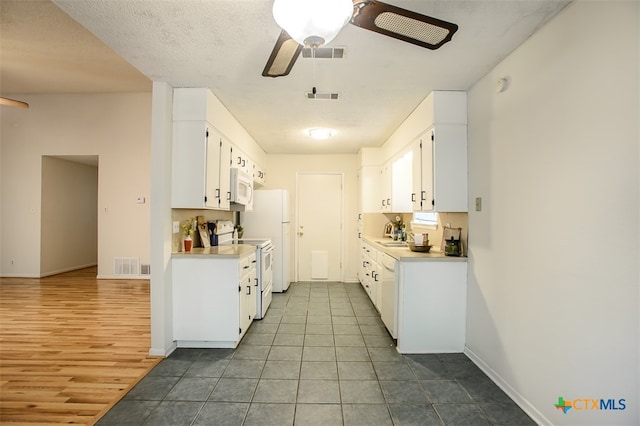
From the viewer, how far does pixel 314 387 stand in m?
2.22

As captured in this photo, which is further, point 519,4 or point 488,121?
point 488,121

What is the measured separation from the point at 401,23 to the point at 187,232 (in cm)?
263

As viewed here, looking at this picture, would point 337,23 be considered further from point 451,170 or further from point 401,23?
point 451,170

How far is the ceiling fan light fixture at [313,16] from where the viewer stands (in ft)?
3.85

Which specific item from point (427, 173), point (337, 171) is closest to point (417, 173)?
point (427, 173)

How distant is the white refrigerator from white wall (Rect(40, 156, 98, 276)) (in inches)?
154

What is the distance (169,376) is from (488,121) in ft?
10.6

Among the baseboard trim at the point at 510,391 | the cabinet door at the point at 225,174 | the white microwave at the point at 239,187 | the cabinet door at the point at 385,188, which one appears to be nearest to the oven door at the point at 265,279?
the white microwave at the point at 239,187

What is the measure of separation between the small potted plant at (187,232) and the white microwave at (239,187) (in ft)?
1.87

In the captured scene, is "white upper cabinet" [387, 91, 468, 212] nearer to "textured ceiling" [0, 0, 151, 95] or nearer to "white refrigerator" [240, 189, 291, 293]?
"white refrigerator" [240, 189, 291, 293]

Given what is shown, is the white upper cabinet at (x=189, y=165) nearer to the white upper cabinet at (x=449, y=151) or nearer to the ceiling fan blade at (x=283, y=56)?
the ceiling fan blade at (x=283, y=56)

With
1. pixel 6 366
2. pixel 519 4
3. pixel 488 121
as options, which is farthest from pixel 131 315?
pixel 519 4

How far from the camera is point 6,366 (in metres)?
2.47

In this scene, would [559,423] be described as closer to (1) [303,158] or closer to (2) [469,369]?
(2) [469,369]
